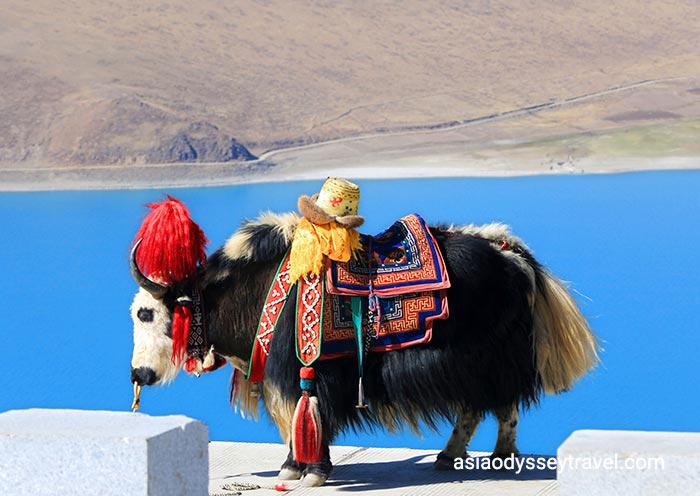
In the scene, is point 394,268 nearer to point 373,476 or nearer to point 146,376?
point 373,476

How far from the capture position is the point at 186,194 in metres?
23.7

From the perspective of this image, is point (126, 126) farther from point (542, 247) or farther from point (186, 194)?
point (542, 247)

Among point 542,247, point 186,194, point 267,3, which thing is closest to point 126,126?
point 186,194

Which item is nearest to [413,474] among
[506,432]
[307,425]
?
[506,432]

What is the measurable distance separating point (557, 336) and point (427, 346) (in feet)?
1.53

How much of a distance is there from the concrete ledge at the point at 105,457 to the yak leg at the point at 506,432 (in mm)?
1639

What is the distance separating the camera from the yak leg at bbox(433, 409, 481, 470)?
14.4 feet

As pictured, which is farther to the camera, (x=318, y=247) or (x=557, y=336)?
(x=557, y=336)

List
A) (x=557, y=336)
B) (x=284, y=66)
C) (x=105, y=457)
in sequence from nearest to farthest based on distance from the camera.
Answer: (x=105, y=457), (x=557, y=336), (x=284, y=66)

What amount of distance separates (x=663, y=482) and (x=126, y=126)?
2921 cm

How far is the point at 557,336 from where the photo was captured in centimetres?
436

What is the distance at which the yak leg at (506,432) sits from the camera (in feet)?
14.4

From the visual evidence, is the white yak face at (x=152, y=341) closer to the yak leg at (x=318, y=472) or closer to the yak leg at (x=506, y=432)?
the yak leg at (x=318, y=472)

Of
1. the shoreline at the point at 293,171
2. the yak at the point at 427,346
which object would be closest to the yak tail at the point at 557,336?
the yak at the point at 427,346
